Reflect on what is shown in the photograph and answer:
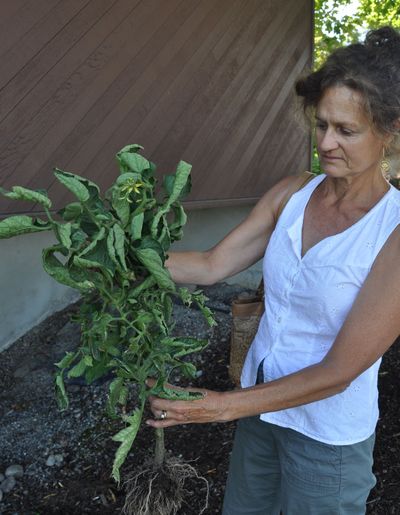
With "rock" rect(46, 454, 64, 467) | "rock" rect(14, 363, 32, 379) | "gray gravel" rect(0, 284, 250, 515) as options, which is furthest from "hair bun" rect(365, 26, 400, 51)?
"rock" rect(14, 363, 32, 379)

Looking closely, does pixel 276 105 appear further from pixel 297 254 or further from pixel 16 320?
pixel 297 254

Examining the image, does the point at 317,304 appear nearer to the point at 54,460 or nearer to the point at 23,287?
the point at 54,460

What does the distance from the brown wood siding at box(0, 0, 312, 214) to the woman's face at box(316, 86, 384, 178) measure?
200 centimetres

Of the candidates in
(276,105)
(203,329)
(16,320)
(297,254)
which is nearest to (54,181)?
(16,320)

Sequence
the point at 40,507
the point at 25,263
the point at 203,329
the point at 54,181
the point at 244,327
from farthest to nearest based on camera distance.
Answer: the point at 203,329 → the point at 25,263 → the point at 54,181 → the point at 40,507 → the point at 244,327

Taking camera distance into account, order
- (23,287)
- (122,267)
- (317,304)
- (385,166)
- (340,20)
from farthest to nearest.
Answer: (340,20), (23,287), (385,166), (317,304), (122,267)

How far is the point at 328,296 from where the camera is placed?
1532 mm

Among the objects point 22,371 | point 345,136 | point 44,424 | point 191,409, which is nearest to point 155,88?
point 22,371

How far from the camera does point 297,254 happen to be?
1.64m

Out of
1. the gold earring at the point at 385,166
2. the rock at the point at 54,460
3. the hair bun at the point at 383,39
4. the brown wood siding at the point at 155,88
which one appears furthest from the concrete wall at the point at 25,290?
the hair bun at the point at 383,39

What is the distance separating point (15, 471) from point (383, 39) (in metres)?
2.40

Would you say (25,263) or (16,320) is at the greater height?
(25,263)

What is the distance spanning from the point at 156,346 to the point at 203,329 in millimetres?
2806

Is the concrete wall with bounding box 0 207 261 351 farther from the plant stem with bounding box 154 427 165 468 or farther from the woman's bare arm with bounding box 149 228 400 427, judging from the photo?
the woman's bare arm with bounding box 149 228 400 427
